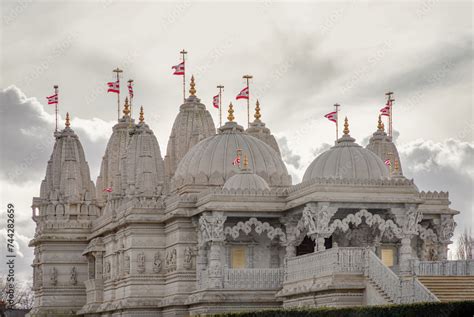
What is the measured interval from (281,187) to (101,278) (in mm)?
11067

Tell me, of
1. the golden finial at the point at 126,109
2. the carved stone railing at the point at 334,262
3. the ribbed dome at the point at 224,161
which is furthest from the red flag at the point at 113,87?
the carved stone railing at the point at 334,262

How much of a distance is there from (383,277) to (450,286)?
2.24m

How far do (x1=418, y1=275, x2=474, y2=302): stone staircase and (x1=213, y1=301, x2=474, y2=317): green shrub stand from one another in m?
5.16

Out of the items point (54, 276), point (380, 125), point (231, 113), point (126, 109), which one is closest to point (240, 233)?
point (231, 113)

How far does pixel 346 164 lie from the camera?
56844 millimetres

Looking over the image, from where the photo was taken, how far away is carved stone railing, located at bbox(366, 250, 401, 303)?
4528 cm

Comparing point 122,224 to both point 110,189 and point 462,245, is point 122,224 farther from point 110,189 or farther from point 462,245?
point 462,245

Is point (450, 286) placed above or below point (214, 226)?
below

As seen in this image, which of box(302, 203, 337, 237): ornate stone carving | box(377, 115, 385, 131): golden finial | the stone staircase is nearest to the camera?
the stone staircase

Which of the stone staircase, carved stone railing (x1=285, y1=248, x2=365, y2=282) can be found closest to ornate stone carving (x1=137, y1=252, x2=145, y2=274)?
carved stone railing (x1=285, y1=248, x2=365, y2=282)

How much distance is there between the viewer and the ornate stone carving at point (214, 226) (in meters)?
56.8

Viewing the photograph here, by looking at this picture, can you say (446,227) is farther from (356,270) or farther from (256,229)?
(356,270)

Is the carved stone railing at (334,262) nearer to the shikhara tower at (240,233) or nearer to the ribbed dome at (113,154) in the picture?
the shikhara tower at (240,233)

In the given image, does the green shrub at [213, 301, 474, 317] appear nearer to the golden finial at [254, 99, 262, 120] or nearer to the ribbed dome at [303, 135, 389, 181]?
the ribbed dome at [303, 135, 389, 181]
